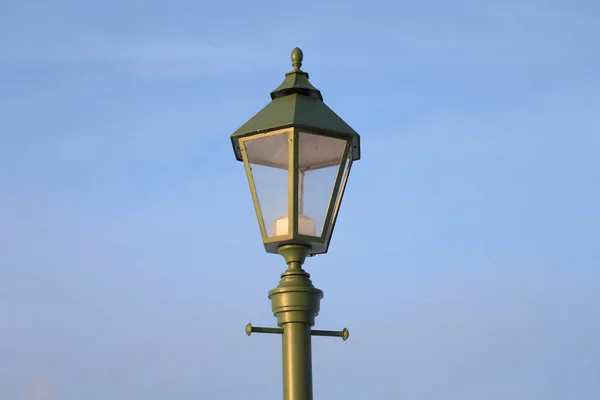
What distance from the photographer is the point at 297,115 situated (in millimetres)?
6422

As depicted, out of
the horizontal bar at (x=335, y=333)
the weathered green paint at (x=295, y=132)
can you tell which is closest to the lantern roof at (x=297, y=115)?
the weathered green paint at (x=295, y=132)

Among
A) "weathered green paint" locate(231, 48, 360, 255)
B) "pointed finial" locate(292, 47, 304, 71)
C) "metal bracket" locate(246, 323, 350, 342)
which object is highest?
"pointed finial" locate(292, 47, 304, 71)

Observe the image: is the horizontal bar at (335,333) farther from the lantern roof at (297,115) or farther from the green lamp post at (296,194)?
the lantern roof at (297,115)

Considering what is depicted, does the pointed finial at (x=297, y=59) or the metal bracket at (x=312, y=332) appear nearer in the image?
the metal bracket at (x=312, y=332)

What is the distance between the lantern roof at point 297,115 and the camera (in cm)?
641

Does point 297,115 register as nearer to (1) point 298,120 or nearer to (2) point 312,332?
(1) point 298,120

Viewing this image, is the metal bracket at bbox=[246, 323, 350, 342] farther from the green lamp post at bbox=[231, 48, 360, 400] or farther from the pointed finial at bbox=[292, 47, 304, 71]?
the pointed finial at bbox=[292, 47, 304, 71]

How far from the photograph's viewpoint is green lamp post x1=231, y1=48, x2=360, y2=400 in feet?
20.5

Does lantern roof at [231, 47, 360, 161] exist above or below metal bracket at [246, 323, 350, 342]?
above

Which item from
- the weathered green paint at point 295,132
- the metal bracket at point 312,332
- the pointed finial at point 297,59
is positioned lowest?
the metal bracket at point 312,332

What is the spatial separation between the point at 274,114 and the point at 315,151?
1.06ft

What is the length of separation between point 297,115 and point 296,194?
0.49 meters

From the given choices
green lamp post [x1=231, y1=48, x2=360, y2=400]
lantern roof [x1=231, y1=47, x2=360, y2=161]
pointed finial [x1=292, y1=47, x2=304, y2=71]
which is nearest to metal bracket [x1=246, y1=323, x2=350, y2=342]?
green lamp post [x1=231, y1=48, x2=360, y2=400]

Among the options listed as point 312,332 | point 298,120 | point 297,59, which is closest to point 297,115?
point 298,120
